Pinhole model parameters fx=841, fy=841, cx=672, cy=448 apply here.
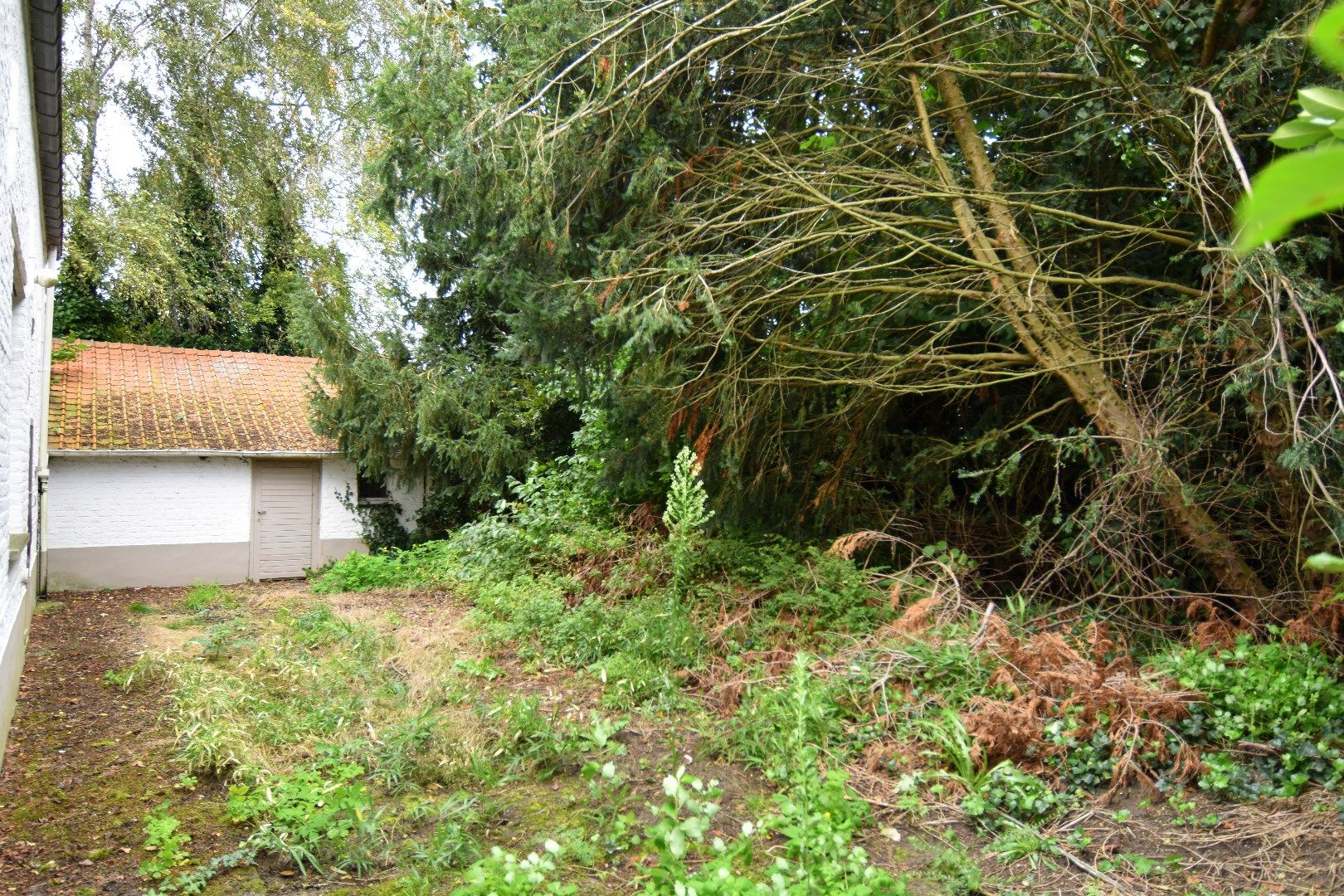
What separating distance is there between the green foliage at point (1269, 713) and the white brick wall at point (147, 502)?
554 inches

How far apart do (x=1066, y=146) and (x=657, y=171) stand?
333 cm

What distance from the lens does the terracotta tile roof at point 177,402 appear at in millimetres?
13438

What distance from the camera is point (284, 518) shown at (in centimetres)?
1497

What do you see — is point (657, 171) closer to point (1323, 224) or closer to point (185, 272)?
point (1323, 224)

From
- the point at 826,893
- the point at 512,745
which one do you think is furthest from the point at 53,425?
the point at 826,893

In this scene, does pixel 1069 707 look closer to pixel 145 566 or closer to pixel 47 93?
pixel 47 93

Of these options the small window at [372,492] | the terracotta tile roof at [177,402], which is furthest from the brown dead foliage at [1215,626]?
the small window at [372,492]

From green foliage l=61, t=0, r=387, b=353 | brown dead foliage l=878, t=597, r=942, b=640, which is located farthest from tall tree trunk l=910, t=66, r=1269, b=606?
green foliage l=61, t=0, r=387, b=353

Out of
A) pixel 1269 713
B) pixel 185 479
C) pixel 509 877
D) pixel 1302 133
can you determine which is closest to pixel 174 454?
pixel 185 479

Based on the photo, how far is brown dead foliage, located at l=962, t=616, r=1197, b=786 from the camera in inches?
178

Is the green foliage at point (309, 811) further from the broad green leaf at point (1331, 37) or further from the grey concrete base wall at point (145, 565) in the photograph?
the grey concrete base wall at point (145, 565)

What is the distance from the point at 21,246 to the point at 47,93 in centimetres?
133

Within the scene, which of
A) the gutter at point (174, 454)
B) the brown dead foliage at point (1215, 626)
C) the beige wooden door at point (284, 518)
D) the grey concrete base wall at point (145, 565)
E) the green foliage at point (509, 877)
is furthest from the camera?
the beige wooden door at point (284, 518)

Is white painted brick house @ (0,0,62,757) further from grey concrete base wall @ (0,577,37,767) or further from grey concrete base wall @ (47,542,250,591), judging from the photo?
grey concrete base wall @ (47,542,250,591)
